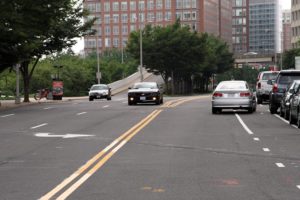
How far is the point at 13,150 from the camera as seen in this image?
50.6 ft

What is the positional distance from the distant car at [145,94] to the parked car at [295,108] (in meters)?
16.9

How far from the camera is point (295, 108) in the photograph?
2169cm

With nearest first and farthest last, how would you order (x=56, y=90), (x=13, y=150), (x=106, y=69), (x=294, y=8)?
(x=13, y=150) < (x=56, y=90) < (x=106, y=69) < (x=294, y=8)

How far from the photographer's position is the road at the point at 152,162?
945 centimetres

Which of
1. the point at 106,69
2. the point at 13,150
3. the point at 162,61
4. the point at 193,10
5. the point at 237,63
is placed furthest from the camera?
the point at 193,10

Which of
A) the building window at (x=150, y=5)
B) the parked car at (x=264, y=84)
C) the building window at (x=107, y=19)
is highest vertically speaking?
the building window at (x=150, y=5)

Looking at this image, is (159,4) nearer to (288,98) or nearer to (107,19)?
(107,19)

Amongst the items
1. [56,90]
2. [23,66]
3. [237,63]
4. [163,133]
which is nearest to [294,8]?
[237,63]

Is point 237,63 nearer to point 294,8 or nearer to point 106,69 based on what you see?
point 294,8

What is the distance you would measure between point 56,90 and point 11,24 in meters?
26.9

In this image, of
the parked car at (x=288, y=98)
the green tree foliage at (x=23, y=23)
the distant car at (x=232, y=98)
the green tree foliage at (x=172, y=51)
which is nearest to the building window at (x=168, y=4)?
the green tree foliage at (x=172, y=51)

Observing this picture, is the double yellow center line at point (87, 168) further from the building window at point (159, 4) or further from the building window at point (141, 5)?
the building window at point (141, 5)

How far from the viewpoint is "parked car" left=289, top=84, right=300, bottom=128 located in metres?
21.1

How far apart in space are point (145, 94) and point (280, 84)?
12607mm
